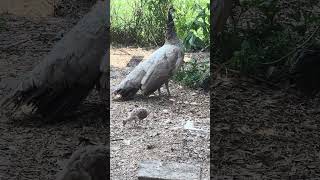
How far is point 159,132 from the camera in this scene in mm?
2768

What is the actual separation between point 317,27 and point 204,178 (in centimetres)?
115

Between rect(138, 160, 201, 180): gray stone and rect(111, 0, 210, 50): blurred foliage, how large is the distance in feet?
1.55

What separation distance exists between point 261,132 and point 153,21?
696 mm

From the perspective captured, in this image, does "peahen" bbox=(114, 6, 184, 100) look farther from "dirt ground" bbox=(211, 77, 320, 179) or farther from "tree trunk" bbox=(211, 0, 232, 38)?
"tree trunk" bbox=(211, 0, 232, 38)

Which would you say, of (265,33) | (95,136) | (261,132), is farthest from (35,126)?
(265,33)

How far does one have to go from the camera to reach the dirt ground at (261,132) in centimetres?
287

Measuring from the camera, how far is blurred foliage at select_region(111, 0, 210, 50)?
2.82 metres

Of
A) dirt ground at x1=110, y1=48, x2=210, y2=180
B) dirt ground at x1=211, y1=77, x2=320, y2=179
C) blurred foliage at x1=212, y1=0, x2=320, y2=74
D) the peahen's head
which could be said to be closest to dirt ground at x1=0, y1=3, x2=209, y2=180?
dirt ground at x1=110, y1=48, x2=210, y2=180

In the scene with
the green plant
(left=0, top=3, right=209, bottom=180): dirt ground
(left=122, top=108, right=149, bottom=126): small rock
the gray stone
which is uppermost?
the green plant

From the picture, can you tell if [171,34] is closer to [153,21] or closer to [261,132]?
[153,21]

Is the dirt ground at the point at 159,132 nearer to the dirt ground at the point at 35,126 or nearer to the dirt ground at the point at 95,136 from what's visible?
the dirt ground at the point at 95,136

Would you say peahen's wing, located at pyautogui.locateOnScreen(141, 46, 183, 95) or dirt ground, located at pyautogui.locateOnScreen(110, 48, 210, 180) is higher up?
peahen's wing, located at pyautogui.locateOnScreen(141, 46, 183, 95)

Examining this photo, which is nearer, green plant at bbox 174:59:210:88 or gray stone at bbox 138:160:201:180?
gray stone at bbox 138:160:201:180

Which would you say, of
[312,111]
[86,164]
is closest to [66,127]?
[86,164]
